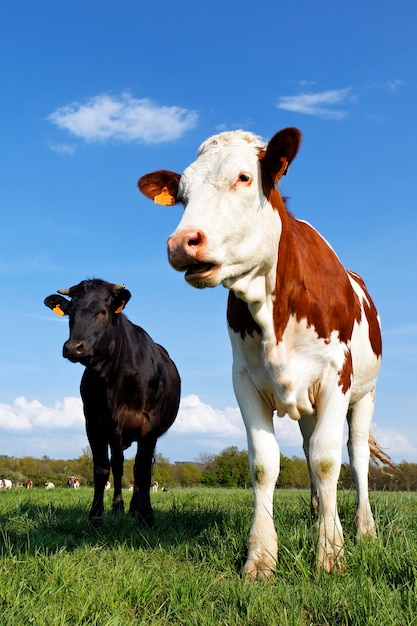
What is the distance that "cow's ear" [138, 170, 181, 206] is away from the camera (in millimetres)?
5332

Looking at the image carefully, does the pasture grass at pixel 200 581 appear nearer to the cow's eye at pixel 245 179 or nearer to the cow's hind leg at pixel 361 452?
the cow's hind leg at pixel 361 452

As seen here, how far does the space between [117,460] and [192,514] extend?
2788 millimetres

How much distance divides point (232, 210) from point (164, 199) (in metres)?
0.95

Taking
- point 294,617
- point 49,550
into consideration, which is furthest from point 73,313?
point 294,617

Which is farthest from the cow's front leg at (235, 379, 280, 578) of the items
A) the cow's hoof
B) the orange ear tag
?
the cow's hoof

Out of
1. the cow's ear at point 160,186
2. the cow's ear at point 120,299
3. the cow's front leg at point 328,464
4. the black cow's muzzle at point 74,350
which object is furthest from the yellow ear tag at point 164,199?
the cow's ear at point 120,299

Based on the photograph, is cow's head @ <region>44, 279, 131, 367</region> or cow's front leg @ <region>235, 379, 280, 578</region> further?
cow's head @ <region>44, 279, 131, 367</region>

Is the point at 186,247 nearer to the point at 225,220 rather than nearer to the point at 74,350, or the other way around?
the point at 225,220

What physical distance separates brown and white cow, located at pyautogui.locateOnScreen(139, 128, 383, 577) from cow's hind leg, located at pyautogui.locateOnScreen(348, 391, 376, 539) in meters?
0.50

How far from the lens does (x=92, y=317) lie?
26.8ft

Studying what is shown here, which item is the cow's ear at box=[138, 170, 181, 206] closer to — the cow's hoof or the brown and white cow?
the brown and white cow

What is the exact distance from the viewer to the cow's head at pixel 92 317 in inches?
309

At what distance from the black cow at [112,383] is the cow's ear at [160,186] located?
9.82 ft

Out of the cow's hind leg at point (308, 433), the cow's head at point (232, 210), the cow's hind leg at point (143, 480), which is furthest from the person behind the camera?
the cow's hind leg at point (143, 480)
